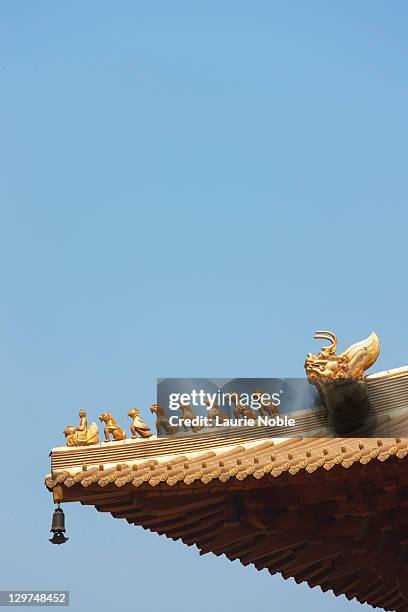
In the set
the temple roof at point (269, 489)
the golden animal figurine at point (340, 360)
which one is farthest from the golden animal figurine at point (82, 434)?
the golden animal figurine at point (340, 360)

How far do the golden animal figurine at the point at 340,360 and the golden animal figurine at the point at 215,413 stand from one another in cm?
81

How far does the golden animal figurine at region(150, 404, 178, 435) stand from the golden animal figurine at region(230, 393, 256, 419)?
562 mm

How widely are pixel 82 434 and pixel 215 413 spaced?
1.15 metres

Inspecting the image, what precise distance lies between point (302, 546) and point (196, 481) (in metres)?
1.60

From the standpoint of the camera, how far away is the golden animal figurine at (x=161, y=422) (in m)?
12.0

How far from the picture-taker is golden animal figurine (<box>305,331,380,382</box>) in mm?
11977

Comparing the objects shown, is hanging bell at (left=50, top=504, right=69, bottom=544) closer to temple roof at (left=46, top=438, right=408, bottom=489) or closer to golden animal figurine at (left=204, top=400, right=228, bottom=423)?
temple roof at (left=46, top=438, right=408, bottom=489)

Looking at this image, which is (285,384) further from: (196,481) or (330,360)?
(196,481)

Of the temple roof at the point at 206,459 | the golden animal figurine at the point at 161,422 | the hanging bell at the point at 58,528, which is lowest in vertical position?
the hanging bell at the point at 58,528

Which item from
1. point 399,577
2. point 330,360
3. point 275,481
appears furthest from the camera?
point 399,577

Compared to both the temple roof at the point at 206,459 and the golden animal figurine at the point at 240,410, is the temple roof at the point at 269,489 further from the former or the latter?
the golden animal figurine at the point at 240,410

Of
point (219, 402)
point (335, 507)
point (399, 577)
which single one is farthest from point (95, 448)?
point (399, 577)

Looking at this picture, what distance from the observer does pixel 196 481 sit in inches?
444

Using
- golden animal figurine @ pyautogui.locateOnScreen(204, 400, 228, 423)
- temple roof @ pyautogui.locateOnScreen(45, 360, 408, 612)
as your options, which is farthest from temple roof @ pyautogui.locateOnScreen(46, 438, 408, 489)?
golden animal figurine @ pyautogui.locateOnScreen(204, 400, 228, 423)
